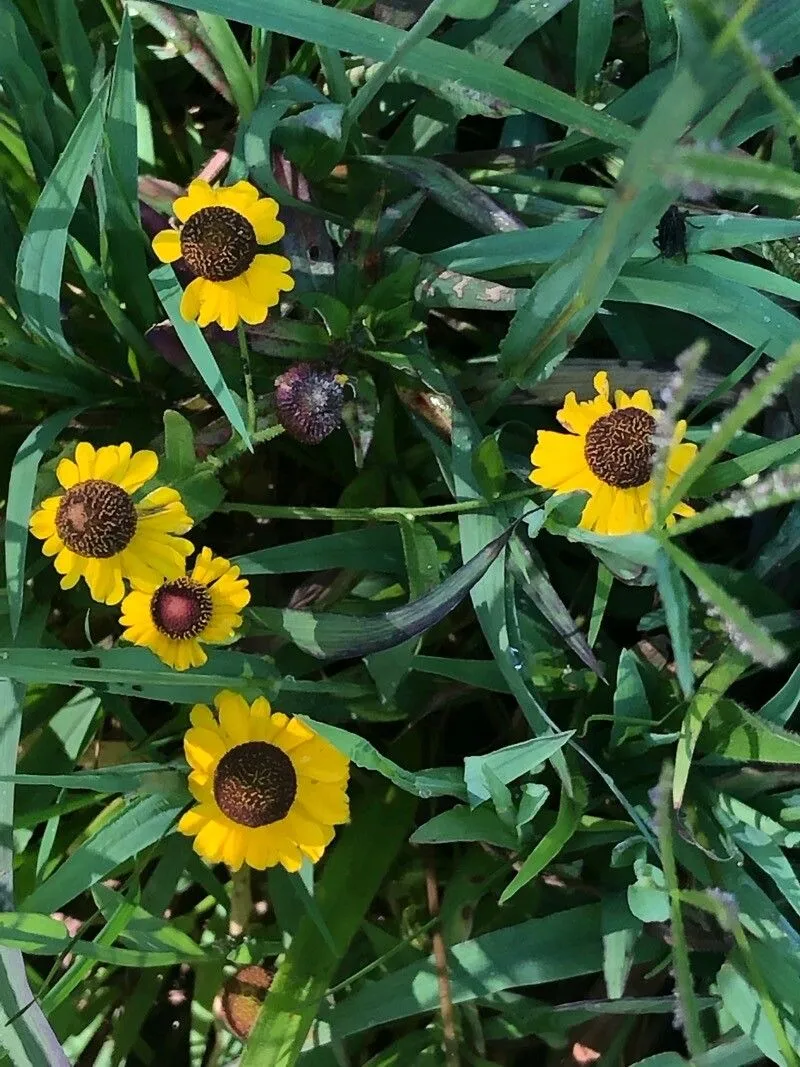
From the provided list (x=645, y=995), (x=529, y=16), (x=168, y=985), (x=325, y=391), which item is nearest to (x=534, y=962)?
(x=645, y=995)

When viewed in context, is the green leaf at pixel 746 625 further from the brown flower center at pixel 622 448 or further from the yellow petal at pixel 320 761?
the yellow petal at pixel 320 761

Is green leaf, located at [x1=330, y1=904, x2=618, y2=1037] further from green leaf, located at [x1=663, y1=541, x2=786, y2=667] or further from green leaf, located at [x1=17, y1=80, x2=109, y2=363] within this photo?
green leaf, located at [x1=17, y1=80, x2=109, y2=363]

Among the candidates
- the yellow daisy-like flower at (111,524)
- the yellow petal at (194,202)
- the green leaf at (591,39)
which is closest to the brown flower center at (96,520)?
the yellow daisy-like flower at (111,524)

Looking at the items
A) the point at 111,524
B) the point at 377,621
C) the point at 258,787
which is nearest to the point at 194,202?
the point at 111,524

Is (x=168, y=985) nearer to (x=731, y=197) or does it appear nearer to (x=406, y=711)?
(x=406, y=711)

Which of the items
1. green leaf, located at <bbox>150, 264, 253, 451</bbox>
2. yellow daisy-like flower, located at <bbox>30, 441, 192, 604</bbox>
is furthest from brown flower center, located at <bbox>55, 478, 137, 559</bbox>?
green leaf, located at <bbox>150, 264, 253, 451</bbox>
